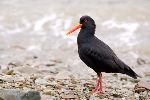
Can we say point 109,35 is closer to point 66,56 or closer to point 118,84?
point 66,56

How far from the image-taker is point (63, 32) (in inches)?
707

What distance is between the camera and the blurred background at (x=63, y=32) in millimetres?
13875

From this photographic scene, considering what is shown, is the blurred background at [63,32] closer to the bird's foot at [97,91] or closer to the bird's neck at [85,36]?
the bird's neck at [85,36]

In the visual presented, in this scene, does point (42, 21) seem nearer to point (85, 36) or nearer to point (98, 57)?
point (85, 36)

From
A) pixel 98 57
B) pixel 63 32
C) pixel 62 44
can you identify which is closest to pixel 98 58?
pixel 98 57

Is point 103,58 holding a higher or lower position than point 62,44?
lower

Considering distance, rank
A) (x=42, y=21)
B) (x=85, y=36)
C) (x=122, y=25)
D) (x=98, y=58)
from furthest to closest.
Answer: (x=42, y=21) → (x=122, y=25) → (x=85, y=36) → (x=98, y=58)

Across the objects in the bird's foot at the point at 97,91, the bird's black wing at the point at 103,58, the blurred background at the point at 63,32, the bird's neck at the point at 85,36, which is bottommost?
the bird's foot at the point at 97,91

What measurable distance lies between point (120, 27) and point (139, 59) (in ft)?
14.2

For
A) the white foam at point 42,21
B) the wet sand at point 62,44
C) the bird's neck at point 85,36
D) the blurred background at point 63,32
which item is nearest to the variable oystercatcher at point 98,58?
the bird's neck at point 85,36

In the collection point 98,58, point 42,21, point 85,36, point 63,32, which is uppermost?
point 42,21

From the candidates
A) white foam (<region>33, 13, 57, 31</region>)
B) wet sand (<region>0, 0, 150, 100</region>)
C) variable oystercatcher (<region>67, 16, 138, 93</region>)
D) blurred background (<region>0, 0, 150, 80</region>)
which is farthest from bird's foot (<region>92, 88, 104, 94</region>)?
white foam (<region>33, 13, 57, 31</region>)

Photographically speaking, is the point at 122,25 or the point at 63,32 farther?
the point at 122,25

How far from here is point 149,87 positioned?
963cm
